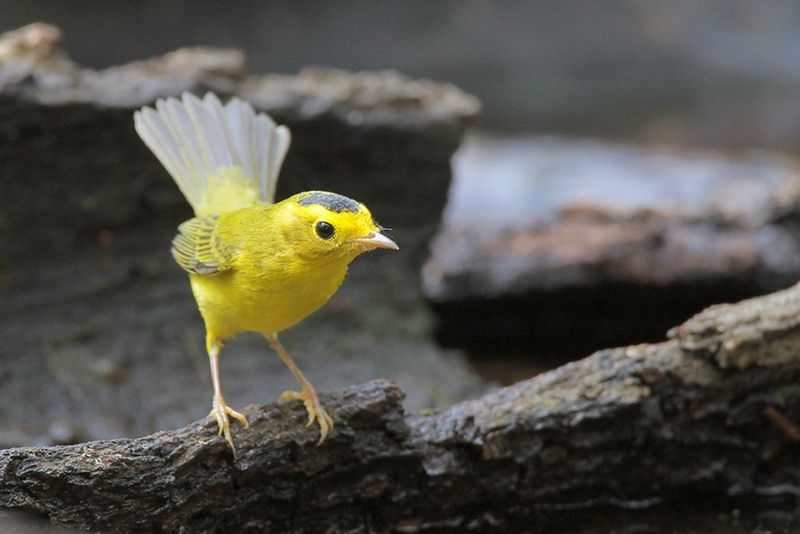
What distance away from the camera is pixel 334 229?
3.17m

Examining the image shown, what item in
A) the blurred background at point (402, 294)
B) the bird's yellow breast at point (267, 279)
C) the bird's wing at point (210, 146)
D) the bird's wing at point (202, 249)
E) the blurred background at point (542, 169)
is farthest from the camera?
the blurred background at point (542, 169)

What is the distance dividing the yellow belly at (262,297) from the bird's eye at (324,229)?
0.13 meters

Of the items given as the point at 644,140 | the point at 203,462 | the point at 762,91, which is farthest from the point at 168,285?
the point at 762,91

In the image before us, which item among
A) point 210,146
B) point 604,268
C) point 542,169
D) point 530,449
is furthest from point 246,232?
point 542,169

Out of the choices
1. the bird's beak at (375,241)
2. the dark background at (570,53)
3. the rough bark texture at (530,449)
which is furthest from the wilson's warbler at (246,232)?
the dark background at (570,53)

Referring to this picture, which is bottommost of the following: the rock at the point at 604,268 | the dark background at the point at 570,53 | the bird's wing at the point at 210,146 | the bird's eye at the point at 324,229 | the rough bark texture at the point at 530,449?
the rough bark texture at the point at 530,449

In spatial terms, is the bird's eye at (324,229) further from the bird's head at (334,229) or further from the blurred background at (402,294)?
the blurred background at (402,294)

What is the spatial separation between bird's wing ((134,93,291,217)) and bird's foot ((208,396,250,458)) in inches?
45.2

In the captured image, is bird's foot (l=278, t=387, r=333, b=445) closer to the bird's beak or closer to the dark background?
the bird's beak

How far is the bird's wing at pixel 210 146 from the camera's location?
4.19m

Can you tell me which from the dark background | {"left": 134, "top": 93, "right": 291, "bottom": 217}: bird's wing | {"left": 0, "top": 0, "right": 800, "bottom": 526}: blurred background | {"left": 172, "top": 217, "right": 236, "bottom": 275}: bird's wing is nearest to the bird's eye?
{"left": 172, "top": 217, "right": 236, "bottom": 275}: bird's wing

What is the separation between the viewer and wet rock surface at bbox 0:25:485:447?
15.5ft

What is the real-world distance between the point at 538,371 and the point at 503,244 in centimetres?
72

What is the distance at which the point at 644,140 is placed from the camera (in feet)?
37.0
